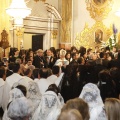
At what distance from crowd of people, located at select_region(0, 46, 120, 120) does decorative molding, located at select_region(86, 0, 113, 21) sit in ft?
27.7

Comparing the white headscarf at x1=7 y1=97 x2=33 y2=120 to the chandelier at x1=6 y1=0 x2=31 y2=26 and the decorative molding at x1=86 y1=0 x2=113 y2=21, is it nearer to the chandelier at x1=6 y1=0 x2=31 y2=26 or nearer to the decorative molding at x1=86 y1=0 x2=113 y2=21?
the chandelier at x1=6 y1=0 x2=31 y2=26

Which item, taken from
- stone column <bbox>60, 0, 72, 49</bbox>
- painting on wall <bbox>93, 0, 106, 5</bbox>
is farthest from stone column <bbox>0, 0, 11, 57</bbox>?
painting on wall <bbox>93, 0, 106, 5</bbox>

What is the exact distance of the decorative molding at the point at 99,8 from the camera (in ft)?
80.6

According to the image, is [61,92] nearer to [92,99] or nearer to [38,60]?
[92,99]

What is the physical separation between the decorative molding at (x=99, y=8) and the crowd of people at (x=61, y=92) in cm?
843

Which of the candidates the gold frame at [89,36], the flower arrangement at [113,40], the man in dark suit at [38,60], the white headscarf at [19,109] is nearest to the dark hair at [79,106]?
the white headscarf at [19,109]

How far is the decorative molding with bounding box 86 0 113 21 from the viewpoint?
24.6 meters

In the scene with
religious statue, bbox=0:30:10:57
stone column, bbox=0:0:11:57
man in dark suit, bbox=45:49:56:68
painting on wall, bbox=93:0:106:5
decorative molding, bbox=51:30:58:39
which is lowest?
man in dark suit, bbox=45:49:56:68

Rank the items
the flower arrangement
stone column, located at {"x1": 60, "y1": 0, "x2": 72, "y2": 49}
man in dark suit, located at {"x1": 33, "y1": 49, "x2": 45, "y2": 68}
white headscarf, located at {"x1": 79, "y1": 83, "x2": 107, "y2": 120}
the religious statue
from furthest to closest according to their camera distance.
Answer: stone column, located at {"x1": 60, "y1": 0, "x2": 72, "y2": 49}
the flower arrangement
the religious statue
man in dark suit, located at {"x1": 33, "y1": 49, "x2": 45, "y2": 68}
white headscarf, located at {"x1": 79, "y1": 83, "x2": 107, "y2": 120}

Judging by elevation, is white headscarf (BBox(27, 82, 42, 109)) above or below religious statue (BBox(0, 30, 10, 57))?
below

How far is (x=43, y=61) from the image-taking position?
17062 millimetres

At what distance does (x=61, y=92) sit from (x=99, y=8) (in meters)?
15.5

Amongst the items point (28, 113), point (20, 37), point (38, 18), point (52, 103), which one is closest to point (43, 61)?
point (20, 37)

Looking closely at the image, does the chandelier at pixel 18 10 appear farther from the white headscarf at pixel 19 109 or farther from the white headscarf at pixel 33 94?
the white headscarf at pixel 19 109
